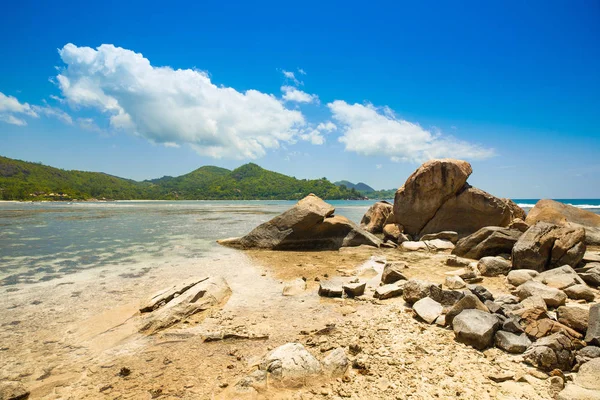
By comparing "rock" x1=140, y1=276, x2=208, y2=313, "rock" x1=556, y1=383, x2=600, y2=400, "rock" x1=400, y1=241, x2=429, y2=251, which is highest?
"rock" x1=556, y1=383, x2=600, y2=400

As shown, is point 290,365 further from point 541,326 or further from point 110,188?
point 110,188

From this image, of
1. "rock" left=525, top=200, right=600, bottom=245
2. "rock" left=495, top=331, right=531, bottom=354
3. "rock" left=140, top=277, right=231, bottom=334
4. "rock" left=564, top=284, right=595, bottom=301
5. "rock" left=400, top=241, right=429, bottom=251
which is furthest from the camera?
"rock" left=525, top=200, right=600, bottom=245

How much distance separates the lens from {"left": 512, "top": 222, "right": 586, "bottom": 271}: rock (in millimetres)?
10172

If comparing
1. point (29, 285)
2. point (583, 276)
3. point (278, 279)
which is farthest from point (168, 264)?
point (583, 276)

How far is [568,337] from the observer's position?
15.2ft

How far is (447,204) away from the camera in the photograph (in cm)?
1831

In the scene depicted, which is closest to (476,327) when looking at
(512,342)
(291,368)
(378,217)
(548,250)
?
(512,342)

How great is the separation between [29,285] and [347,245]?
13076 millimetres

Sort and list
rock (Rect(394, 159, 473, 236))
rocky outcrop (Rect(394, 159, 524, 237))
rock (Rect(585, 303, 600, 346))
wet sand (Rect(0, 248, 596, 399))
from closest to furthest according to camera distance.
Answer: wet sand (Rect(0, 248, 596, 399))
rock (Rect(585, 303, 600, 346))
rocky outcrop (Rect(394, 159, 524, 237))
rock (Rect(394, 159, 473, 236))

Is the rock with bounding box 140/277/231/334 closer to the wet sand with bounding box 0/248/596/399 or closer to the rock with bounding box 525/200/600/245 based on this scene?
the wet sand with bounding box 0/248/596/399

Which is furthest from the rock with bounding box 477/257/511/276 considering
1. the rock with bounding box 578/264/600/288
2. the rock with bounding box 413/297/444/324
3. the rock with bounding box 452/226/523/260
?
the rock with bounding box 413/297/444/324

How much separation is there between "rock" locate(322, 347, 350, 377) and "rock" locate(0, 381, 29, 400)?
4.06 metres

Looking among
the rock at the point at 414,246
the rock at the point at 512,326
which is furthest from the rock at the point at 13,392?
the rock at the point at 414,246

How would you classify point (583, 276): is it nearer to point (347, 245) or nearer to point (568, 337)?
point (568, 337)
